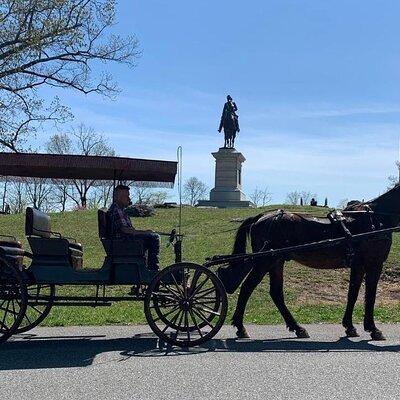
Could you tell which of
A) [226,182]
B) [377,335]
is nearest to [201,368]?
[377,335]

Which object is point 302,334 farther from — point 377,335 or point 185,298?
point 185,298

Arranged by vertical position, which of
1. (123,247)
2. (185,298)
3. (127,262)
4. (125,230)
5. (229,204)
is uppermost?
(229,204)

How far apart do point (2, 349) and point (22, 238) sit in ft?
55.4

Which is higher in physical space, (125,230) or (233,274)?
(125,230)

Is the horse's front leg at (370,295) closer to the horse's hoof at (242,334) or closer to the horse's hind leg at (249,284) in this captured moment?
the horse's hind leg at (249,284)

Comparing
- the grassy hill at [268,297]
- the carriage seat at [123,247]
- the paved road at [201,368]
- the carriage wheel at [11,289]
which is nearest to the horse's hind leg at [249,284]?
the paved road at [201,368]

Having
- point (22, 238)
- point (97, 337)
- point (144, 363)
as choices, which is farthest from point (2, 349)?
point (22, 238)

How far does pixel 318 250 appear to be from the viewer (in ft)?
26.2

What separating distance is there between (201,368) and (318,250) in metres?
2.83

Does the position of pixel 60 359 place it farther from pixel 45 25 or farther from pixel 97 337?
pixel 45 25

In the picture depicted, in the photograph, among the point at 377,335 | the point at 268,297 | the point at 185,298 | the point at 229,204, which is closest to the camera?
the point at 185,298

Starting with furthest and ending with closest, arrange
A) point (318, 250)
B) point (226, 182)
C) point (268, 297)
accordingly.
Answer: point (226, 182)
point (268, 297)
point (318, 250)

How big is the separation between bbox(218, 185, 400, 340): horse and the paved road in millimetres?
448

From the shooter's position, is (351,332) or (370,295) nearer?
(351,332)
